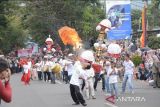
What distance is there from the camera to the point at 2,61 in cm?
792

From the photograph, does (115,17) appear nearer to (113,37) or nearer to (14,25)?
(113,37)

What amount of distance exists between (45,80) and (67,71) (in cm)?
575

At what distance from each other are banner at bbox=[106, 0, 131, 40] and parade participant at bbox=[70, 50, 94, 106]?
11.8 meters

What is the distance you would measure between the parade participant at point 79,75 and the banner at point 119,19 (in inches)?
466

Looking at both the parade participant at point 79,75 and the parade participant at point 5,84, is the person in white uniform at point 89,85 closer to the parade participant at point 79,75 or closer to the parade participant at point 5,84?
the parade participant at point 79,75

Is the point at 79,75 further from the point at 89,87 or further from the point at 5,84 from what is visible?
the point at 5,84

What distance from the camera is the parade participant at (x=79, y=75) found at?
18.9 meters

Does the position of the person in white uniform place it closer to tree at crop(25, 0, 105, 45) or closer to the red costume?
the red costume

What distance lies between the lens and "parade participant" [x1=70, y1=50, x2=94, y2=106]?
62.0 feet

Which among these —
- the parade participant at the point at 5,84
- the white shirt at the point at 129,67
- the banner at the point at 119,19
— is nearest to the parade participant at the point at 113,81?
the white shirt at the point at 129,67

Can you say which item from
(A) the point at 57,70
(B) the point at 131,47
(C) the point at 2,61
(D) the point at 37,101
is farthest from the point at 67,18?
(C) the point at 2,61

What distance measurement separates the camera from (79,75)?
63.5 ft

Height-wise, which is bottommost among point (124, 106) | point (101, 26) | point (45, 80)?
point (45, 80)

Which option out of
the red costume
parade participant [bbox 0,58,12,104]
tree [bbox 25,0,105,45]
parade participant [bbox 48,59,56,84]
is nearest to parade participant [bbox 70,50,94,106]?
parade participant [bbox 0,58,12,104]
